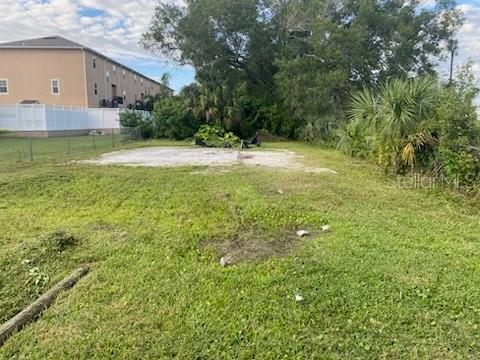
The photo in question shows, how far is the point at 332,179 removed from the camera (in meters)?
7.47

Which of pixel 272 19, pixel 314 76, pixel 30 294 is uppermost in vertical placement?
pixel 272 19

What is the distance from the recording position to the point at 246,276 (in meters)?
3.10

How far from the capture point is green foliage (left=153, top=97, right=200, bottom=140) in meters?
18.5

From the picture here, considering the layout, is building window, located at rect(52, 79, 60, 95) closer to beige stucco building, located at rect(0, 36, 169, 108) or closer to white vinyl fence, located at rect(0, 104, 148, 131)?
beige stucco building, located at rect(0, 36, 169, 108)

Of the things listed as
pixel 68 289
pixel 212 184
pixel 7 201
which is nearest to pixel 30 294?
pixel 68 289

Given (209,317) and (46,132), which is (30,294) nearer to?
(209,317)

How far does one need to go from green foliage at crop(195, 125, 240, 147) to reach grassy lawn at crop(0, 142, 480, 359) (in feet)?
34.7

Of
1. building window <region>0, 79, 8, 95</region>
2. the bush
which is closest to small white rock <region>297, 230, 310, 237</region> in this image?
the bush

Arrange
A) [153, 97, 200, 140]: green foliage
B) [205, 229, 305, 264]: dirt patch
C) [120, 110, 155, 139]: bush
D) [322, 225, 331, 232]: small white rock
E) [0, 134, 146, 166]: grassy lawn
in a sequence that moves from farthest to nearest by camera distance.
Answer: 1. [153, 97, 200, 140]: green foliage
2. [120, 110, 155, 139]: bush
3. [0, 134, 146, 166]: grassy lawn
4. [322, 225, 331, 232]: small white rock
5. [205, 229, 305, 264]: dirt patch

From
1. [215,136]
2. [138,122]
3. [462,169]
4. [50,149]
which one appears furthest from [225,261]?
[138,122]

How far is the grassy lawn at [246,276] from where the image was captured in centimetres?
228

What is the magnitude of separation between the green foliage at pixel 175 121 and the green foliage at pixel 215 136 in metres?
0.74

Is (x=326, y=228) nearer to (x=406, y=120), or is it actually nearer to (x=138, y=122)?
(x=406, y=120)

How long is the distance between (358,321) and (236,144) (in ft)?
46.9
